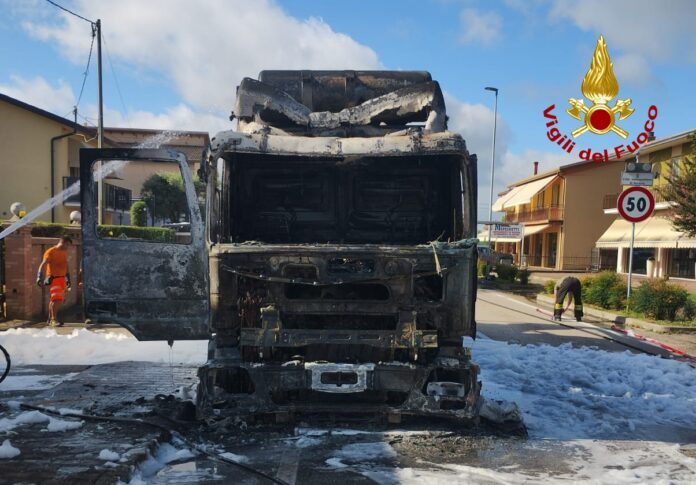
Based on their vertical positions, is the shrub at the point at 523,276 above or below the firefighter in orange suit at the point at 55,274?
below

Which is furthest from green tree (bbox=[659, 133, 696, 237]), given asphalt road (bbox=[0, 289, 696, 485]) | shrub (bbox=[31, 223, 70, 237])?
shrub (bbox=[31, 223, 70, 237])

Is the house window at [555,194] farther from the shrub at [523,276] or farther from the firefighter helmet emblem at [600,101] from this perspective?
the firefighter helmet emblem at [600,101]

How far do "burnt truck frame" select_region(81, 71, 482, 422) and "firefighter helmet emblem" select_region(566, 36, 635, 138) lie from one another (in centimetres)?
1362

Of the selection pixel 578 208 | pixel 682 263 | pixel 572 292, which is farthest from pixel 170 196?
pixel 578 208

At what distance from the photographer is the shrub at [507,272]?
91.4 ft

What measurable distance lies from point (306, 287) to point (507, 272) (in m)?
23.7

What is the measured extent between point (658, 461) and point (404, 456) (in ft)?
6.88

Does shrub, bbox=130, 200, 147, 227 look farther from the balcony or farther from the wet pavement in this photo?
the balcony

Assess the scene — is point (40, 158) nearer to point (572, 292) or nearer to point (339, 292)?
point (572, 292)

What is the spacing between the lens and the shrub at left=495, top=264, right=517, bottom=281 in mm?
27859

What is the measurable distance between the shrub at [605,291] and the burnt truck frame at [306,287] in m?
12.2

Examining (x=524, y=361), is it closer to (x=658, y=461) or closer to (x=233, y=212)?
(x=658, y=461)

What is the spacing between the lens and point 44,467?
4402mm

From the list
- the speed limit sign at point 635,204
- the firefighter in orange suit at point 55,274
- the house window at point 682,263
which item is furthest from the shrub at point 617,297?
the firefighter in orange suit at point 55,274
